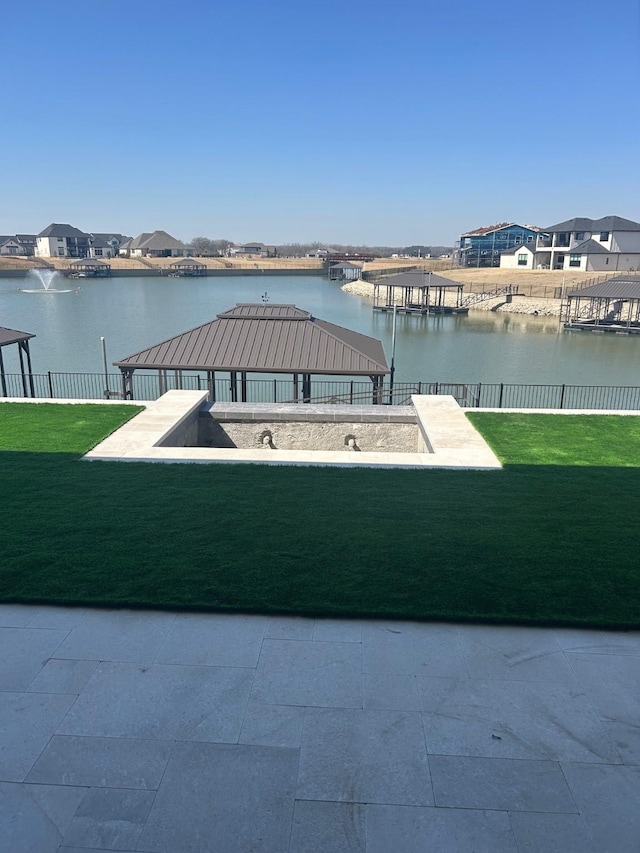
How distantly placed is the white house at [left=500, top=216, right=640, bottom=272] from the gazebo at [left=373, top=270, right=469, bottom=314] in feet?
54.4

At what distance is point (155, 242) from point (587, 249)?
112346 millimetres

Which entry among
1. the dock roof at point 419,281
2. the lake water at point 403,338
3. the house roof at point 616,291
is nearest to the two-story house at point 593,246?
the lake water at point 403,338

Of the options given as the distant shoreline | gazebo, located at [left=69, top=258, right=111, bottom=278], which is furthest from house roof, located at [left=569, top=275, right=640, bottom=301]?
gazebo, located at [left=69, top=258, right=111, bottom=278]

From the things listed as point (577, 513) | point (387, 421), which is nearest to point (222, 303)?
point (387, 421)

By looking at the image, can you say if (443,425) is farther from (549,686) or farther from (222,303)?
(222,303)

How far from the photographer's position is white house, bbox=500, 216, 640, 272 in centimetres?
7581

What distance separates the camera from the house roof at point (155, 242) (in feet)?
509

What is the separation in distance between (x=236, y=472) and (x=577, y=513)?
17.5 ft

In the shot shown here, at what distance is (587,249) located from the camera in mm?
76000

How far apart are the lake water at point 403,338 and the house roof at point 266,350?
14333 mm

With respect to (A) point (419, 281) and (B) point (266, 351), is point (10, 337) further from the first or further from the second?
(A) point (419, 281)

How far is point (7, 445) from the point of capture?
11742mm

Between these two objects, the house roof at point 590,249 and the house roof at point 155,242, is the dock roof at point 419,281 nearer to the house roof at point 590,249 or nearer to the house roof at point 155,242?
the house roof at point 590,249

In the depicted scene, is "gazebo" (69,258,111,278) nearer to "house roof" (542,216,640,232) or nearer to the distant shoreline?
the distant shoreline
